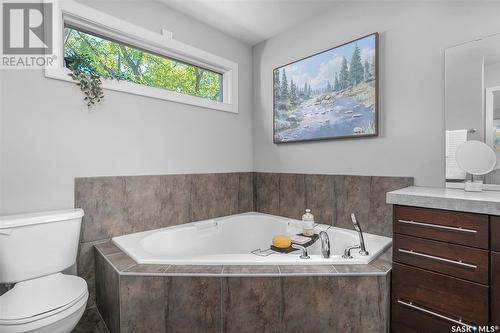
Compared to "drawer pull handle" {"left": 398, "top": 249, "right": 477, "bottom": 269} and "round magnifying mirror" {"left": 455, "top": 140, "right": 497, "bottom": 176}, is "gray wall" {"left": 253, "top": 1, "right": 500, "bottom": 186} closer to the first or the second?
"round magnifying mirror" {"left": 455, "top": 140, "right": 497, "bottom": 176}

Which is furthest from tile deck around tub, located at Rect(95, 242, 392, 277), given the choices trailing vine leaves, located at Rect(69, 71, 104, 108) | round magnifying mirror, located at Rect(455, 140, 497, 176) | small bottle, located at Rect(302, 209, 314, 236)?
trailing vine leaves, located at Rect(69, 71, 104, 108)

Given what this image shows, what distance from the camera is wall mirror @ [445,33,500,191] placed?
1619mm

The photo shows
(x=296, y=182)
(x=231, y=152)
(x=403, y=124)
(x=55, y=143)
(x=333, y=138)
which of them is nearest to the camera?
(x=55, y=143)

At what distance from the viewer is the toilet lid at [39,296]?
122 centimetres

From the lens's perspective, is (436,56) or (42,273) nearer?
(42,273)

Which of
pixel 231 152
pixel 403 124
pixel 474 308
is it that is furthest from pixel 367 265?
pixel 231 152

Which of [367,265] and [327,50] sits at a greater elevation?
[327,50]

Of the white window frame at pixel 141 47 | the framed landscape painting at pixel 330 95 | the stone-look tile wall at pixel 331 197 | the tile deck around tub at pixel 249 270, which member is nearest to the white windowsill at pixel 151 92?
the white window frame at pixel 141 47

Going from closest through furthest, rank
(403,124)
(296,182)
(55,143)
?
(55,143)
(403,124)
(296,182)

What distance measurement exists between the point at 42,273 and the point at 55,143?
33.8 inches

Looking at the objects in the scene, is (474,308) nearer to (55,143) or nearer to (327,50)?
(327,50)

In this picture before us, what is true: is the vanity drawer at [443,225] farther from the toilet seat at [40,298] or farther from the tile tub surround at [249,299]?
the toilet seat at [40,298]

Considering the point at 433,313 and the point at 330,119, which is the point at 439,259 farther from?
the point at 330,119

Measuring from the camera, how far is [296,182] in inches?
105
